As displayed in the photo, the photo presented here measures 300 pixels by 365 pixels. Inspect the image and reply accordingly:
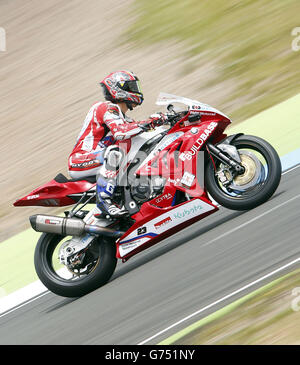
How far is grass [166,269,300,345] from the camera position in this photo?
16.0ft

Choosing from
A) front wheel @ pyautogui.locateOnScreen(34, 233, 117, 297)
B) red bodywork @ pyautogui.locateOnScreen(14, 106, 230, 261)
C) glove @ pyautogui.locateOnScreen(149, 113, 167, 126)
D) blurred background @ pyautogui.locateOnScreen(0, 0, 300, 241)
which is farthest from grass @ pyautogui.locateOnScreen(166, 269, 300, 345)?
blurred background @ pyautogui.locateOnScreen(0, 0, 300, 241)

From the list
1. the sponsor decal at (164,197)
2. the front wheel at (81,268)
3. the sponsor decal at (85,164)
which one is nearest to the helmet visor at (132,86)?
the sponsor decal at (85,164)

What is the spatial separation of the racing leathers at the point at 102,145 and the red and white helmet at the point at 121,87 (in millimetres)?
101

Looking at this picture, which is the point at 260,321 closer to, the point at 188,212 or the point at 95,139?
the point at 188,212

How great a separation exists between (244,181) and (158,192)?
88 cm

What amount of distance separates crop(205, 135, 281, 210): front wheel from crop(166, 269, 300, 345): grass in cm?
148

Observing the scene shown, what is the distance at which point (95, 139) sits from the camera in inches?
304

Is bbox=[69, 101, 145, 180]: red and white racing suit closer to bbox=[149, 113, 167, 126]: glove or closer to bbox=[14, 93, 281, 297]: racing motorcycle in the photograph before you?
bbox=[14, 93, 281, 297]: racing motorcycle

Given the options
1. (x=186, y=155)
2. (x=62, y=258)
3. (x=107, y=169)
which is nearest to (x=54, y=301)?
(x=62, y=258)

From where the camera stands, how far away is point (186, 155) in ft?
24.0

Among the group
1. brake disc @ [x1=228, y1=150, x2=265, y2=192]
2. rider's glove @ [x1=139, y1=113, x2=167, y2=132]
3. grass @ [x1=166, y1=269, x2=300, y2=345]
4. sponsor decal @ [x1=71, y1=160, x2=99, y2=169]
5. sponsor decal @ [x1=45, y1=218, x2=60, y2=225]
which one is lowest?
grass @ [x1=166, y1=269, x2=300, y2=345]

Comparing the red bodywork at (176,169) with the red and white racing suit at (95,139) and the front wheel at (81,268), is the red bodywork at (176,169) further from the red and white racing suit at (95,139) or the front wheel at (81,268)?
the red and white racing suit at (95,139)

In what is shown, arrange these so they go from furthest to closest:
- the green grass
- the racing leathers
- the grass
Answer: the green grass < the racing leathers < the grass
